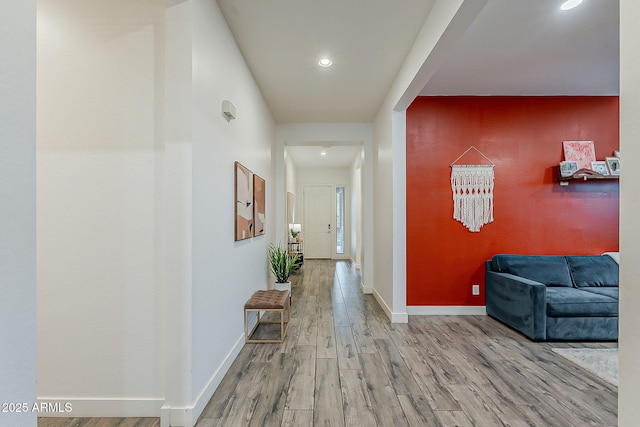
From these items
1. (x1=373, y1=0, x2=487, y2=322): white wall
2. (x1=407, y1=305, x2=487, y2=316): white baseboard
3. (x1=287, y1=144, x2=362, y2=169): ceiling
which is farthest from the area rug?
(x1=287, y1=144, x2=362, y2=169): ceiling

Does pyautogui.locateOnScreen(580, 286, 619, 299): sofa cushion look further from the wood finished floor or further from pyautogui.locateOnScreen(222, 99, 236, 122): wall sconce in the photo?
pyautogui.locateOnScreen(222, 99, 236, 122): wall sconce

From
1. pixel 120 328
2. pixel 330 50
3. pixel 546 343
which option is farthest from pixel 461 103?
pixel 120 328

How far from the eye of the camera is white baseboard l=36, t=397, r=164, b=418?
1759mm

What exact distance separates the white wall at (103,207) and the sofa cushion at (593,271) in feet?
14.0

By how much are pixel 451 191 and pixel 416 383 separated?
2441mm

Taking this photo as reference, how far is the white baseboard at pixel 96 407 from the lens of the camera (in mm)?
1759

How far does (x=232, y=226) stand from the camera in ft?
8.18

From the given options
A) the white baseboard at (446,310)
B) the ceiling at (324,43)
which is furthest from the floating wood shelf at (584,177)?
Answer: the ceiling at (324,43)

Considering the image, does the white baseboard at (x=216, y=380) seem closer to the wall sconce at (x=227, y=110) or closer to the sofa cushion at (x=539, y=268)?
the wall sconce at (x=227, y=110)

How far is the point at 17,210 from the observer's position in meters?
0.73

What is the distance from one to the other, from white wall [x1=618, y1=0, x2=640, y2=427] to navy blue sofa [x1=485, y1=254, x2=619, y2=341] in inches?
95.0

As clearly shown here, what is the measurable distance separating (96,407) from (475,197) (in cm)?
407

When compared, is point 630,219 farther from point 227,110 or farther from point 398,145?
point 398,145

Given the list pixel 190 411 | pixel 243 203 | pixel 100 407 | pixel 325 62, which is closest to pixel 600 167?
pixel 325 62
